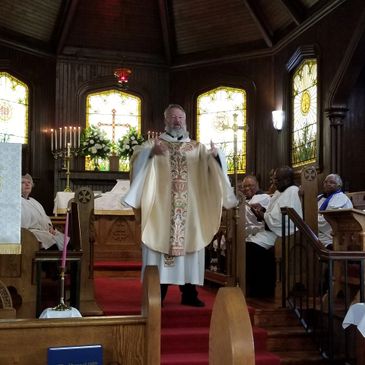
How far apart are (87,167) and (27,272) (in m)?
7.49

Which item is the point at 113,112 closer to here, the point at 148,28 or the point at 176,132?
the point at 148,28

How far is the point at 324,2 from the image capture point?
10445mm

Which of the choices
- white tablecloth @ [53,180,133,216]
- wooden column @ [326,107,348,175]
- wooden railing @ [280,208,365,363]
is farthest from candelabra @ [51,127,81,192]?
wooden railing @ [280,208,365,363]

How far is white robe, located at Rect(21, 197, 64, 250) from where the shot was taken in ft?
21.3

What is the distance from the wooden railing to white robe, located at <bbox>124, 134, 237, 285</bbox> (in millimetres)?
788

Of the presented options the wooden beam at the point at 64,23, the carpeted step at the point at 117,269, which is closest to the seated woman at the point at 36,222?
the carpeted step at the point at 117,269

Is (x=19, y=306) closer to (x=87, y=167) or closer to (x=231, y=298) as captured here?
(x=231, y=298)

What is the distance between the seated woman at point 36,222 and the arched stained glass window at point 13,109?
5402 mm

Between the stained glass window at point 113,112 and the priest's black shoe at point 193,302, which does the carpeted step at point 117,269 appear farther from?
the stained glass window at point 113,112

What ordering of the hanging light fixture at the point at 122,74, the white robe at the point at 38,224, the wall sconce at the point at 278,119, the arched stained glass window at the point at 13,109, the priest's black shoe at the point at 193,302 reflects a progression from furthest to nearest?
1. the hanging light fixture at the point at 122,74
2. the arched stained glass window at the point at 13,109
3. the wall sconce at the point at 278,119
4. the white robe at the point at 38,224
5. the priest's black shoe at the point at 193,302

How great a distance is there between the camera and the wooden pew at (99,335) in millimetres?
2721

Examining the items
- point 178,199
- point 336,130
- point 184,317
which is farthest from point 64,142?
point 184,317

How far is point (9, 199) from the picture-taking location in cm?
329

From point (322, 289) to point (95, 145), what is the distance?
719cm
